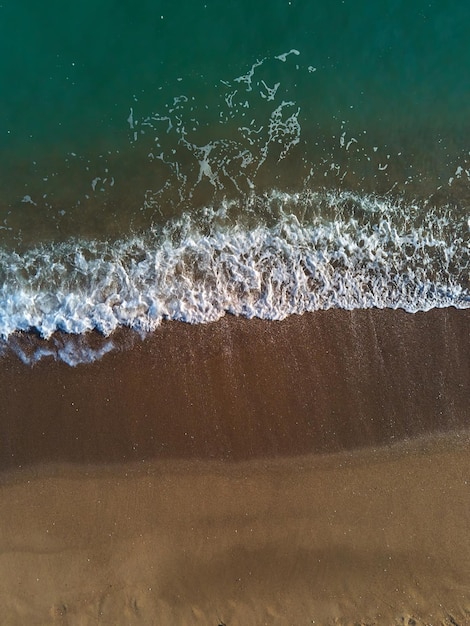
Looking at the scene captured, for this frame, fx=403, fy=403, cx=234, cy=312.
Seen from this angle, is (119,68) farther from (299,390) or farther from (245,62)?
(299,390)

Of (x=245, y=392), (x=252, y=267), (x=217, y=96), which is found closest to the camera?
(x=245, y=392)

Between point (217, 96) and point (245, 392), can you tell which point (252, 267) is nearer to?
point (245, 392)

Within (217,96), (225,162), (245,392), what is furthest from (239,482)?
(217,96)

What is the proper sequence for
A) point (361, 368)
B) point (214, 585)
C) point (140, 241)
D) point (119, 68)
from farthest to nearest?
point (119, 68)
point (140, 241)
point (361, 368)
point (214, 585)

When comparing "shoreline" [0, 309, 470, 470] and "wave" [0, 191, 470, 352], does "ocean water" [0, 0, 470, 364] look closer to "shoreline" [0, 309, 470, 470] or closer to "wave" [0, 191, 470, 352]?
"wave" [0, 191, 470, 352]

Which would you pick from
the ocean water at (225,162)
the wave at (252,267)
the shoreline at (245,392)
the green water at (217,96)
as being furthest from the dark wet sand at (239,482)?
the green water at (217,96)

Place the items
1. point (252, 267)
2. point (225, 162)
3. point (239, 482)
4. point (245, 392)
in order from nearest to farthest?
point (239, 482) → point (245, 392) → point (252, 267) → point (225, 162)

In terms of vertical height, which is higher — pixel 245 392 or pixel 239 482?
pixel 245 392

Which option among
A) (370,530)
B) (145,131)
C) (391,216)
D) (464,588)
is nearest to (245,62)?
(145,131)
